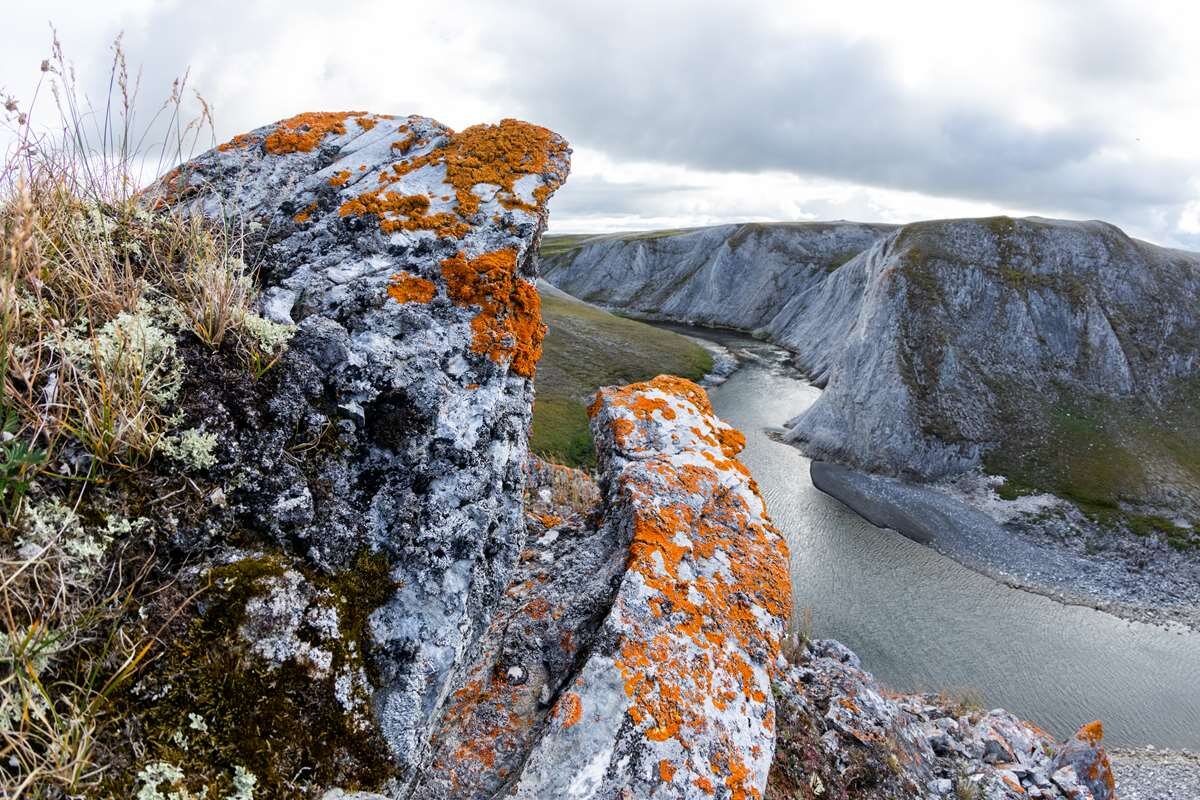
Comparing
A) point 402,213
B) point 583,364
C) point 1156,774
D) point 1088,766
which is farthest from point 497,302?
point 583,364

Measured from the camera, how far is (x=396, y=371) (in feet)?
12.5

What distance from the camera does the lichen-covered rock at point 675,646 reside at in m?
3.29

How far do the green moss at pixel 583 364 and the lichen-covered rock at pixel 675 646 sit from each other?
19.5m

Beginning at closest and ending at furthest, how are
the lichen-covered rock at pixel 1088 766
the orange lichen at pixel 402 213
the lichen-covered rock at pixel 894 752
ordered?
1. the orange lichen at pixel 402 213
2. the lichen-covered rock at pixel 894 752
3. the lichen-covered rock at pixel 1088 766

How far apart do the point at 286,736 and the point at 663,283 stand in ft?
345

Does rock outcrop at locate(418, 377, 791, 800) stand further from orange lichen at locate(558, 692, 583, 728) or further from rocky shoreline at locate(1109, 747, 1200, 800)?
rocky shoreline at locate(1109, 747, 1200, 800)

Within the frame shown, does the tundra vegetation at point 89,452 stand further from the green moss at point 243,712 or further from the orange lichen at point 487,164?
the orange lichen at point 487,164

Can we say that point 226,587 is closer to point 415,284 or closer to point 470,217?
point 415,284

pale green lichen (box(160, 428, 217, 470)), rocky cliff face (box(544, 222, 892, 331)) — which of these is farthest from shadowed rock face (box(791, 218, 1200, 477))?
pale green lichen (box(160, 428, 217, 470))

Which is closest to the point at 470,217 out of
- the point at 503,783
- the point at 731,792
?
the point at 503,783

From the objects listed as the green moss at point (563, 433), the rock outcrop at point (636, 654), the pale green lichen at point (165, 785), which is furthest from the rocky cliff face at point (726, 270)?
the pale green lichen at point (165, 785)

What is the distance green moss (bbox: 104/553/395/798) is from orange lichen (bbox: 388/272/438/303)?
203 cm

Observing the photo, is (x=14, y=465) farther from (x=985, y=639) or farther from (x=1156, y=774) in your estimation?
(x=985, y=639)

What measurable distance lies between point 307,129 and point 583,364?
39520mm
